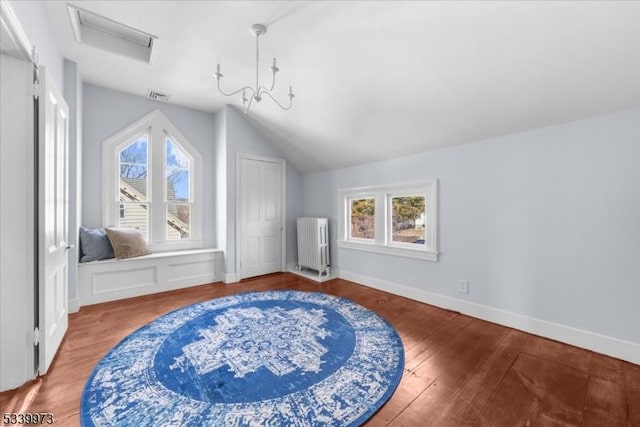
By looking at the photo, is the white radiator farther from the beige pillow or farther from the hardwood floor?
the beige pillow

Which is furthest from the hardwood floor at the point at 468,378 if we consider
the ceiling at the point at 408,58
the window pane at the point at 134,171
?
the ceiling at the point at 408,58

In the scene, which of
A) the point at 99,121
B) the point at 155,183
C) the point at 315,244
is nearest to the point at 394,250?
the point at 315,244

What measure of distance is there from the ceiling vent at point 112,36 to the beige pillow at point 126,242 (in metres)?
2.05

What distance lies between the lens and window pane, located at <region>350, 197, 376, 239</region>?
4062mm

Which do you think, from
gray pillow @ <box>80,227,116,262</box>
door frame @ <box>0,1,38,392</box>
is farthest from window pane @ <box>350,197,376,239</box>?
door frame @ <box>0,1,38,392</box>

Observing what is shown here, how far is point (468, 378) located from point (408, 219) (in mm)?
2100

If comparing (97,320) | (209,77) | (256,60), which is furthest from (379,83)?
(97,320)

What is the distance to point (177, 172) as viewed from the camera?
13.3 ft

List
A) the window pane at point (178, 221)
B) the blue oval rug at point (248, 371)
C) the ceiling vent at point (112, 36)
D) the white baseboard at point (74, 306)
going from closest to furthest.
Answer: the blue oval rug at point (248, 371), the ceiling vent at point (112, 36), the white baseboard at point (74, 306), the window pane at point (178, 221)

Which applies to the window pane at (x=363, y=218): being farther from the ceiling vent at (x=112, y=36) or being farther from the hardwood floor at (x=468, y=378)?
the ceiling vent at (x=112, y=36)

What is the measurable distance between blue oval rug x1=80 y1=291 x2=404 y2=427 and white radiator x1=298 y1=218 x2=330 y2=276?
5.07ft

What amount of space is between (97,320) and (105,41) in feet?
9.14

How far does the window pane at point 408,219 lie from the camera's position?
343cm

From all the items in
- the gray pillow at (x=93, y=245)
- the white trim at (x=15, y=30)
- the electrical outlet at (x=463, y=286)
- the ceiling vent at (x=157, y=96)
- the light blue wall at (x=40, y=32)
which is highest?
the ceiling vent at (x=157, y=96)
